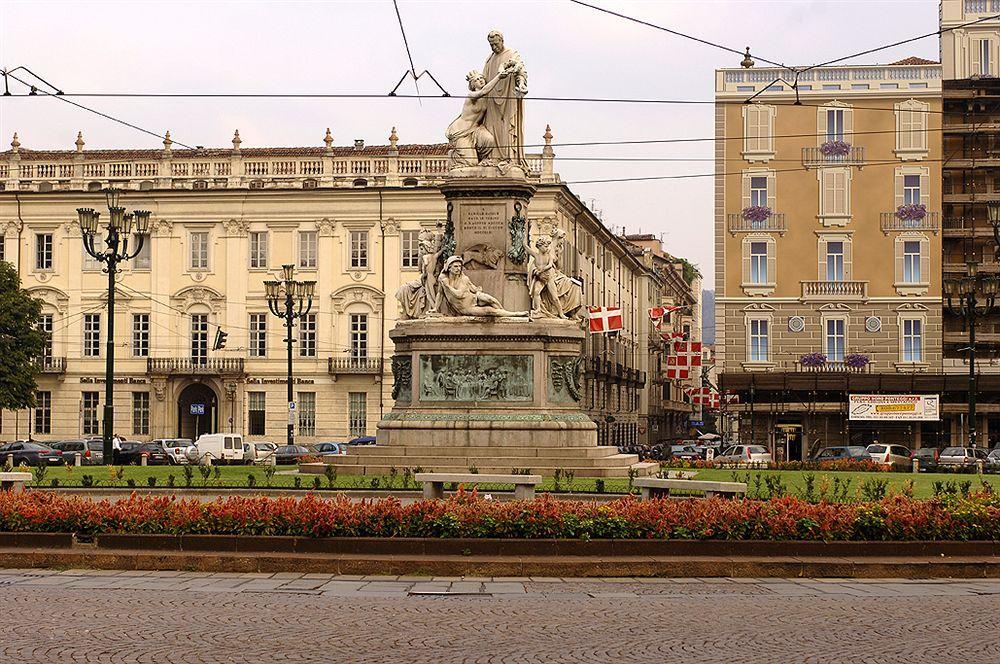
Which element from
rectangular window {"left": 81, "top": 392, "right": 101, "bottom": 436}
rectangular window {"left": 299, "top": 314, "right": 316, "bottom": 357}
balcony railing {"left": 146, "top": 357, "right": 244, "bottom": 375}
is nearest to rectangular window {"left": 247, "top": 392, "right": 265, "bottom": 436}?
balcony railing {"left": 146, "top": 357, "right": 244, "bottom": 375}

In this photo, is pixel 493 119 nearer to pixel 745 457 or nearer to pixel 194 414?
pixel 745 457

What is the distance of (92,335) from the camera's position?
82.0m

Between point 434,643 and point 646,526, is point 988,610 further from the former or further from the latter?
point 434,643

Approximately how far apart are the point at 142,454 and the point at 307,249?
2525 centimetres

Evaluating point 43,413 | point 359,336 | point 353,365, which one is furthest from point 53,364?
point 359,336

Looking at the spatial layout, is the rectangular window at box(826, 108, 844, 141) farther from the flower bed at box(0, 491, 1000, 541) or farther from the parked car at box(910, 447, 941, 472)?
the flower bed at box(0, 491, 1000, 541)

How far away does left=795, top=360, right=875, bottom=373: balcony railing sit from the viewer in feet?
233

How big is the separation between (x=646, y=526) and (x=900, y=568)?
10.1 ft

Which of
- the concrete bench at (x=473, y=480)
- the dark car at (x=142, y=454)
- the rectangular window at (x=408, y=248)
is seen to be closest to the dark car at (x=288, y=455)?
the dark car at (x=142, y=454)

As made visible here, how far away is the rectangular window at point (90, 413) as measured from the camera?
8100 cm

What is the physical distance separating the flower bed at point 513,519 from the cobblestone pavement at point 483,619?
889 millimetres

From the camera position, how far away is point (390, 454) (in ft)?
109

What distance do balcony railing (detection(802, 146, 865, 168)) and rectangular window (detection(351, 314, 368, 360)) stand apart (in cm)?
2475

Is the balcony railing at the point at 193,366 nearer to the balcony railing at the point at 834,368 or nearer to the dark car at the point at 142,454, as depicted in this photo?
the dark car at the point at 142,454
